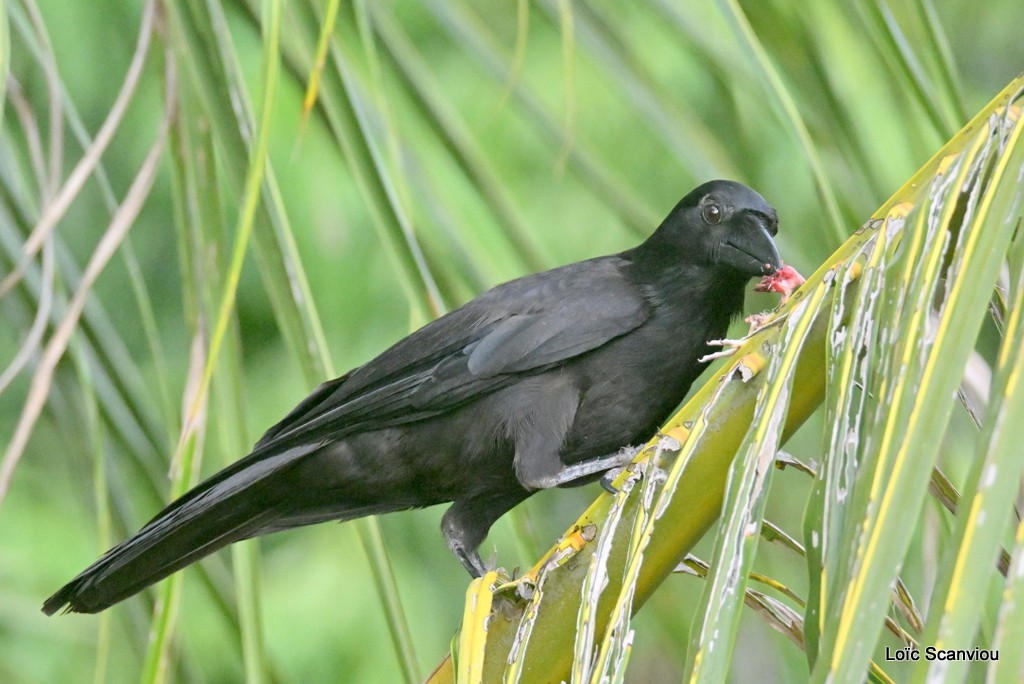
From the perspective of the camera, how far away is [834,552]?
519 millimetres

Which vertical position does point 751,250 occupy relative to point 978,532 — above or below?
above

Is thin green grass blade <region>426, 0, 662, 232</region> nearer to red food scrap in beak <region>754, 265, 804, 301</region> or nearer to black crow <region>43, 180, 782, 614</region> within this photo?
black crow <region>43, 180, 782, 614</region>

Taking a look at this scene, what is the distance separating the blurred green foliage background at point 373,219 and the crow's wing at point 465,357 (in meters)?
0.10

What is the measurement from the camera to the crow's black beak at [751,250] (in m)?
1.52

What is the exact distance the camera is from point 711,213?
5.29 ft

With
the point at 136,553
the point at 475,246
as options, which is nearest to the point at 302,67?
the point at 475,246

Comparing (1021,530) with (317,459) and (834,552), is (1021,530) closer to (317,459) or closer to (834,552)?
(834,552)

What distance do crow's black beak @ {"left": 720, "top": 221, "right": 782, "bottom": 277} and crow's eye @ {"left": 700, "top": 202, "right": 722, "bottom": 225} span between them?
0.12 feet

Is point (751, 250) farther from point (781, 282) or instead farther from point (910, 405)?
point (910, 405)

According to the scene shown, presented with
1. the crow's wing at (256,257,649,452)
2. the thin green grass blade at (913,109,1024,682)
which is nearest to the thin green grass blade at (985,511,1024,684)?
the thin green grass blade at (913,109,1024,682)

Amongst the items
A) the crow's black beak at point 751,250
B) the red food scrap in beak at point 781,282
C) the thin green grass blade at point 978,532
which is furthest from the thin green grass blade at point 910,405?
the crow's black beak at point 751,250

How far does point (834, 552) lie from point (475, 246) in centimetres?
107

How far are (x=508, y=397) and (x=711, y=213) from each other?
1.43 feet

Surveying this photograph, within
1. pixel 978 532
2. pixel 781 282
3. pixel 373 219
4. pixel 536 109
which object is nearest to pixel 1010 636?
pixel 978 532
